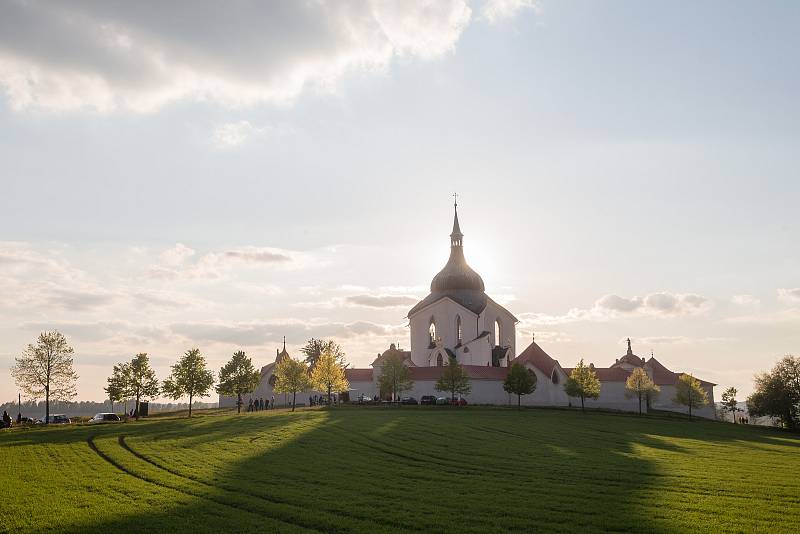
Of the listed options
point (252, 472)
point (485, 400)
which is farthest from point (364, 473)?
point (485, 400)

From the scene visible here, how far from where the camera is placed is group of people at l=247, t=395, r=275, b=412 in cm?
8456

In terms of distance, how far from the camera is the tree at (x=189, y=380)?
7525cm

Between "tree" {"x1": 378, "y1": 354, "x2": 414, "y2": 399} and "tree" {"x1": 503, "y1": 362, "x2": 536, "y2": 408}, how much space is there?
38.9 feet

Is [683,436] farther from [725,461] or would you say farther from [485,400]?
[485,400]

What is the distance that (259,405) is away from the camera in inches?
3659

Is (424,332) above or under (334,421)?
above

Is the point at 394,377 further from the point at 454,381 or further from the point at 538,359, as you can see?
the point at 538,359

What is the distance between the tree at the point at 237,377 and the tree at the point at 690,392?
5682 cm

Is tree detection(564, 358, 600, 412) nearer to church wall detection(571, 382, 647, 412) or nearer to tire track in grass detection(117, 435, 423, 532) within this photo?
church wall detection(571, 382, 647, 412)

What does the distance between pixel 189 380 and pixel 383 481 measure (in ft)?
170

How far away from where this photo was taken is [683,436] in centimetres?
5878

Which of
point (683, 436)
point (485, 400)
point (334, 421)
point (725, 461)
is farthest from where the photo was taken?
point (485, 400)

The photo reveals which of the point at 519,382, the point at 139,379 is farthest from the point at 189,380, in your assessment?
the point at 519,382

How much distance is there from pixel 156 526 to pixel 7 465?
17.6 metres
